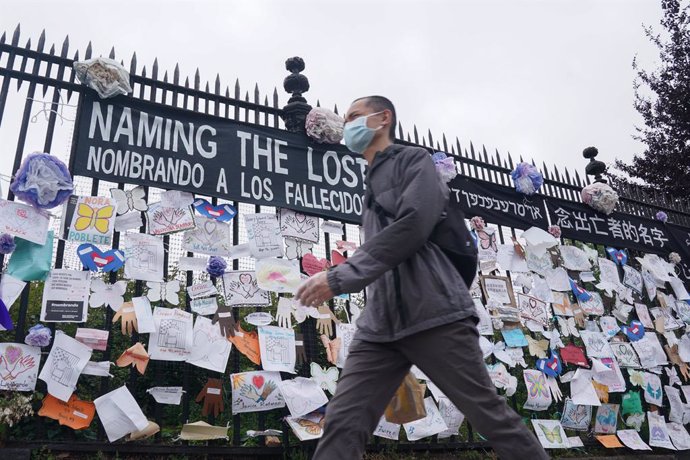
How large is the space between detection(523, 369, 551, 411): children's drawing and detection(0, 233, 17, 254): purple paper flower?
4380mm

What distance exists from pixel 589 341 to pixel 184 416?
4.25 meters

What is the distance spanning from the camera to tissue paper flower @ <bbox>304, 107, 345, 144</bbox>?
194 inches

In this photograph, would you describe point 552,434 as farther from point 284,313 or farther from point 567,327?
point 284,313

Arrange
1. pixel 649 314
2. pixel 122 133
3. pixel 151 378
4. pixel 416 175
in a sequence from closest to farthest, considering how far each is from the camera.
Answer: pixel 416 175 → pixel 122 133 → pixel 151 378 → pixel 649 314

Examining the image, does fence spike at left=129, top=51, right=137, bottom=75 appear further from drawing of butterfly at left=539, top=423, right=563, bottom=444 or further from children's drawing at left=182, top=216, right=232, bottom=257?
drawing of butterfly at left=539, top=423, right=563, bottom=444

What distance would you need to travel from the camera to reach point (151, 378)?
4473 mm

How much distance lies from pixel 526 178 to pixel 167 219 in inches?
167

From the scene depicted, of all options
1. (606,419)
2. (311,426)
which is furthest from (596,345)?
(311,426)

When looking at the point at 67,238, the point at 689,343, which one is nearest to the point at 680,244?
the point at 689,343

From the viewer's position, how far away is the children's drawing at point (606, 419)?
5363mm

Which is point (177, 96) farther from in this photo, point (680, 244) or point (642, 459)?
point (680, 244)

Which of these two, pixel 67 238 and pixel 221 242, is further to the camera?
pixel 221 242

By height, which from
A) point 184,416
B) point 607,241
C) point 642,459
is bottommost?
point 642,459

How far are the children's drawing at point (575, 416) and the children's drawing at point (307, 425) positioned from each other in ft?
8.81
